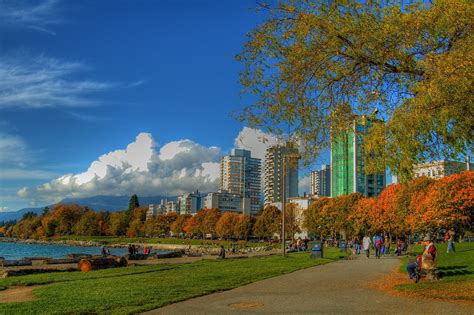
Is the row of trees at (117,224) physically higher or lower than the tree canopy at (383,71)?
lower

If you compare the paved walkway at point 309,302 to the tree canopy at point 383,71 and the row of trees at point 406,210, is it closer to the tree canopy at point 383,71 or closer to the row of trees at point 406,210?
the tree canopy at point 383,71

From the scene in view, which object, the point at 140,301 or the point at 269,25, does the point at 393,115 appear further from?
the point at 140,301

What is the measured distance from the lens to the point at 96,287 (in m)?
17.9

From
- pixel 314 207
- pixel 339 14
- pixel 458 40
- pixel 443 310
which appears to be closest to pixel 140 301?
pixel 443 310

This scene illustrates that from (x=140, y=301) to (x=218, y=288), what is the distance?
4058 mm

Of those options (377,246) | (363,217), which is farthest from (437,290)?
(363,217)

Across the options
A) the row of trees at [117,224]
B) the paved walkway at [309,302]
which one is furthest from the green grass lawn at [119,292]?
the row of trees at [117,224]

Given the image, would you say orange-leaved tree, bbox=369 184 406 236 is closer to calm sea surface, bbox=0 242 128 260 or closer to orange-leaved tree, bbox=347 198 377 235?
orange-leaved tree, bbox=347 198 377 235

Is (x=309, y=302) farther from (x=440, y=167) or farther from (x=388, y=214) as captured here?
(x=388, y=214)

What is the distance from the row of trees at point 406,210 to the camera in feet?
217

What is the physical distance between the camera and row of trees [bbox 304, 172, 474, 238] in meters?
66.2

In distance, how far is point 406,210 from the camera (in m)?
77.0

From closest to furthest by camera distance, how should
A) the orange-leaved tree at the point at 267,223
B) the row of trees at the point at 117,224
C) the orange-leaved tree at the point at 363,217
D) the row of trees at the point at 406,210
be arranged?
the row of trees at the point at 406,210, the orange-leaved tree at the point at 363,217, the orange-leaved tree at the point at 267,223, the row of trees at the point at 117,224

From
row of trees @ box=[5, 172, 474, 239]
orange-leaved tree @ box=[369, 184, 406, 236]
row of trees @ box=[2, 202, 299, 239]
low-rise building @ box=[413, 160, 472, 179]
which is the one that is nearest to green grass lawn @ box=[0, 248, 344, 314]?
low-rise building @ box=[413, 160, 472, 179]
